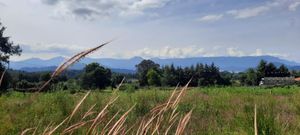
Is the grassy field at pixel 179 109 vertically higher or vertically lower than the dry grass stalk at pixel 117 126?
lower

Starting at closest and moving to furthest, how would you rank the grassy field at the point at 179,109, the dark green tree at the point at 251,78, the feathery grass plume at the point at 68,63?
the feathery grass plume at the point at 68,63 < the grassy field at the point at 179,109 < the dark green tree at the point at 251,78

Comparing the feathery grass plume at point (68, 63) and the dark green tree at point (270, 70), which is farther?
the dark green tree at point (270, 70)

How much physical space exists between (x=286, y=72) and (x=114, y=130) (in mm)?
120851

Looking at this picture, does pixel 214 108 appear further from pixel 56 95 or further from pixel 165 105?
pixel 165 105

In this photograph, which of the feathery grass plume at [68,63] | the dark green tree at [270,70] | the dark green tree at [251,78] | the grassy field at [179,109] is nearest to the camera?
the feathery grass plume at [68,63]

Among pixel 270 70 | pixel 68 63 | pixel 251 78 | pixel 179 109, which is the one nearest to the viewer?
pixel 68 63

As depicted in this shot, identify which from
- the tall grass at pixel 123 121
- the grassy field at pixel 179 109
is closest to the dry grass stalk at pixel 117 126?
the tall grass at pixel 123 121

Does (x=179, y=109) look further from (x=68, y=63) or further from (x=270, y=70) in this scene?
(x=270, y=70)

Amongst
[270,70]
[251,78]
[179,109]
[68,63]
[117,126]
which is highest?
[68,63]

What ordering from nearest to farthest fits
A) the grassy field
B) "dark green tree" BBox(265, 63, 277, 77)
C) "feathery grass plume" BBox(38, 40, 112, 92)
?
"feathery grass plume" BBox(38, 40, 112, 92) < the grassy field < "dark green tree" BBox(265, 63, 277, 77)

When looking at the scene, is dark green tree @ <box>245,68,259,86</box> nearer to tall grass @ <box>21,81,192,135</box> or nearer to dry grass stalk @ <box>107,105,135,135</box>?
tall grass @ <box>21,81,192,135</box>

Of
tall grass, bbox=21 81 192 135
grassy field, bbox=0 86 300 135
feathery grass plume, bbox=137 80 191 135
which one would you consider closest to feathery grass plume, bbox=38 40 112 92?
tall grass, bbox=21 81 192 135

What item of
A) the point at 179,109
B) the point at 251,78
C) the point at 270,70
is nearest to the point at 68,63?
the point at 179,109

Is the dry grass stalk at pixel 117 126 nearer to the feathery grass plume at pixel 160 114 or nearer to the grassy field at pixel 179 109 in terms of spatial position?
the feathery grass plume at pixel 160 114
